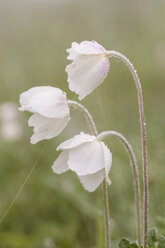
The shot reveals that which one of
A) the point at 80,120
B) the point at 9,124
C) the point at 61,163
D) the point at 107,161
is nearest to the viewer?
the point at 107,161

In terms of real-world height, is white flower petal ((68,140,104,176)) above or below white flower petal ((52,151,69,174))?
above

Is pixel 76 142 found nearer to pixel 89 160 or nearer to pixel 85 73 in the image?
pixel 89 160

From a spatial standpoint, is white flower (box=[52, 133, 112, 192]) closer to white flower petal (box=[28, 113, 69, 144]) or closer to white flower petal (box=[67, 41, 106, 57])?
white flower petal (box=[28, 113, 69, 144])

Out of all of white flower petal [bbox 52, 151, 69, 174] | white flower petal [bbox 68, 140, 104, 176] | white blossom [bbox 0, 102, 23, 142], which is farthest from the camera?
white blossom [bbox 0, 102, 23, 142]

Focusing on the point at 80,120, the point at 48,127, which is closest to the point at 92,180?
A: the point at 48,127

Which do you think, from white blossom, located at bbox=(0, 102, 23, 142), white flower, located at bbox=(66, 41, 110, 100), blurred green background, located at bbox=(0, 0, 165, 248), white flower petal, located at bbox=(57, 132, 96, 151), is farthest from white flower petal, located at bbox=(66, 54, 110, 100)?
white blossom, located at bbox=(0, 102, 23, 142)

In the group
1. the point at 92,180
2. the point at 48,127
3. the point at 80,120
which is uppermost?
the point at 48,127

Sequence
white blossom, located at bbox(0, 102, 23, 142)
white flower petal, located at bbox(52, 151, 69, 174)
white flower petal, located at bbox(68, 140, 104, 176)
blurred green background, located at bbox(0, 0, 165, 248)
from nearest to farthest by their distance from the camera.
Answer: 1. white flower petal, located at bbox(68, 140, 104, 176)
2. white flower petal, located at bbox(52, 151, 69, 174)
3. blurred green background, located at bbox(0, 0, 165, 248)
4. white blossom, located at bbox(0, 102, 23, 142)

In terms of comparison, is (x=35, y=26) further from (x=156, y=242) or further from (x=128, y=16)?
(x=156, y=242)
